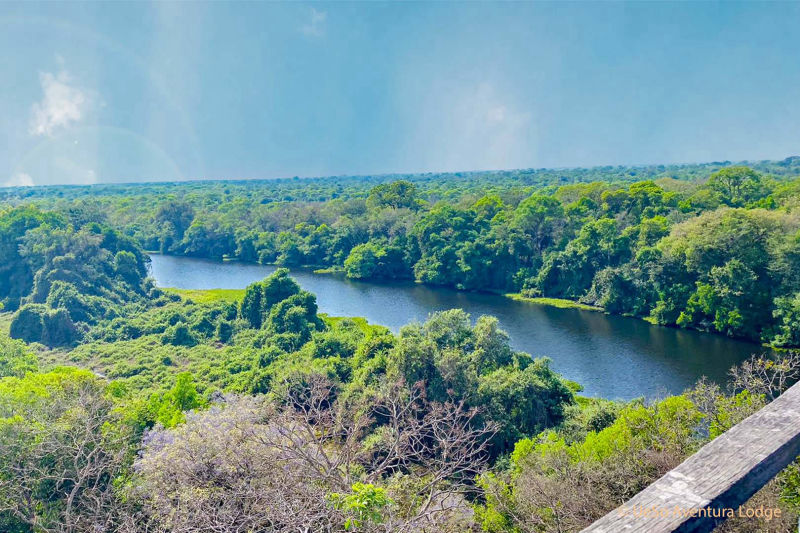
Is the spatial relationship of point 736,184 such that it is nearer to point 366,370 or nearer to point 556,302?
point 556,302

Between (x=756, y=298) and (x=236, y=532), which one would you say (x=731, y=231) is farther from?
(x=236, y=532)

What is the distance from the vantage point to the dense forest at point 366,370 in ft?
31.5

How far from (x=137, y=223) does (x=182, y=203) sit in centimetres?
771

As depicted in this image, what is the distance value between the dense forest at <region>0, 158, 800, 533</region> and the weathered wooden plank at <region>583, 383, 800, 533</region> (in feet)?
13.0

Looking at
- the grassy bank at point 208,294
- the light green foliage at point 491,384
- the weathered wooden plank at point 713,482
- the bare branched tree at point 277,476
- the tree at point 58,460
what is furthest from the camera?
the grassy bank at point 208,294

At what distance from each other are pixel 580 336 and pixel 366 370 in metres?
18.2

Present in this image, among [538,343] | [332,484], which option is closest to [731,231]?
[538,343]

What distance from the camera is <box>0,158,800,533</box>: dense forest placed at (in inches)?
378

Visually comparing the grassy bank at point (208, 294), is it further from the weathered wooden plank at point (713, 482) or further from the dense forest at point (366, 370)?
the weathered wooden plank at point (713, 482)

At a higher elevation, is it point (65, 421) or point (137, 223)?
point (137, 223)

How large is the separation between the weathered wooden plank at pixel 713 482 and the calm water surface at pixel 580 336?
24.2 metres

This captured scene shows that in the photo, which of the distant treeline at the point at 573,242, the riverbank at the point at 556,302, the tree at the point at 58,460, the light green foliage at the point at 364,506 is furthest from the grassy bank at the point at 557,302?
the light green foliage at the point at 364,506

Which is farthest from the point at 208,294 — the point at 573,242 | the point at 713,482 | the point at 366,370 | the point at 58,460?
the point at 713,482

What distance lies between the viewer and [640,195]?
1898 inches
